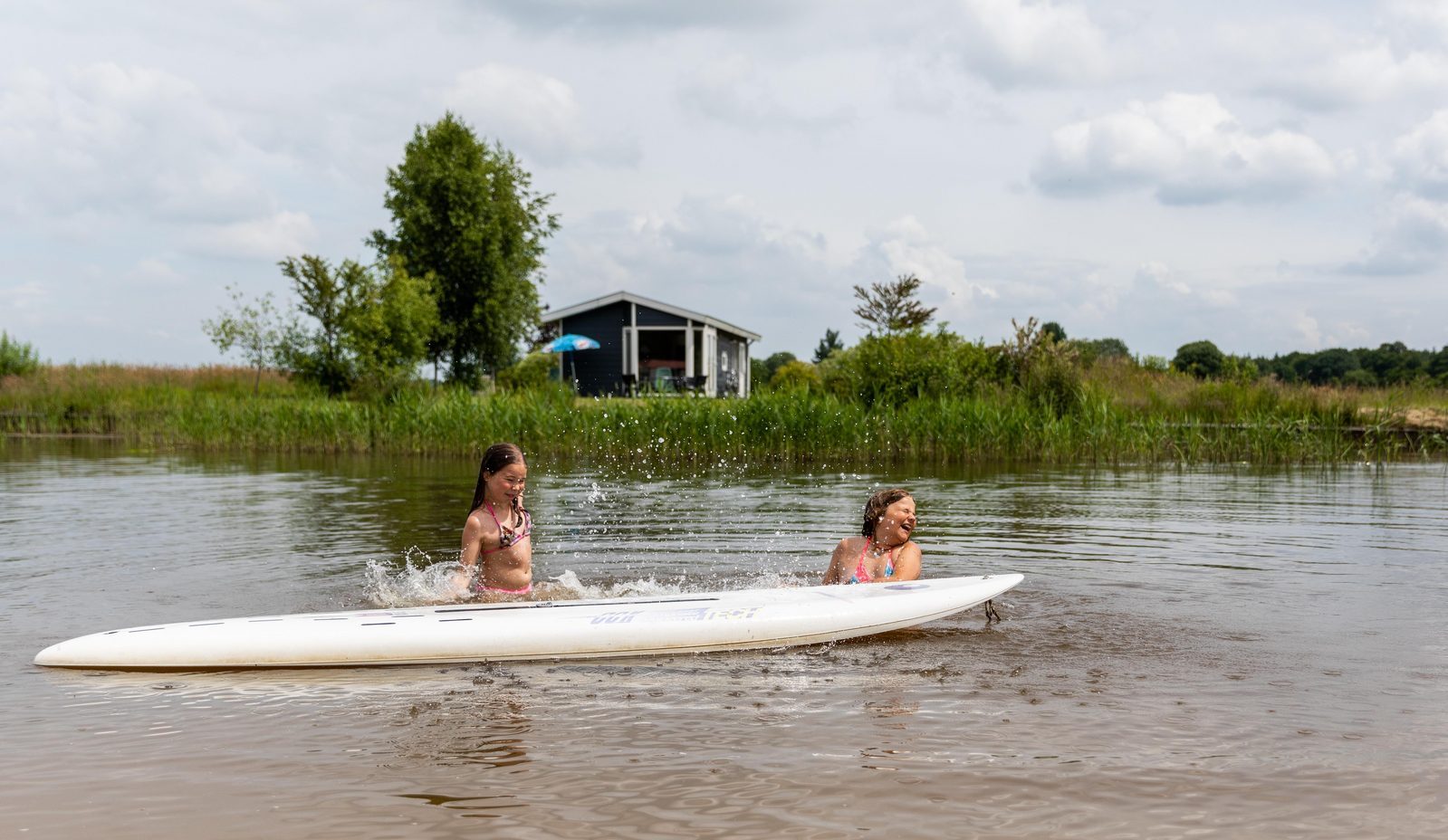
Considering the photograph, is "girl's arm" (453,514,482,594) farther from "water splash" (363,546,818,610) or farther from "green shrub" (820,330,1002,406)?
"green shrub" (820,330,1002,406)

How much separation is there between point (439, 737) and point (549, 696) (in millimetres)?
709

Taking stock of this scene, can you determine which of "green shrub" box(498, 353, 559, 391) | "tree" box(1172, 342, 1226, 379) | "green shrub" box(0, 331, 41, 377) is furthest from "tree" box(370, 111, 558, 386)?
"tree" box(1172, 342, 1226, 379)

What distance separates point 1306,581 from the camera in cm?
793

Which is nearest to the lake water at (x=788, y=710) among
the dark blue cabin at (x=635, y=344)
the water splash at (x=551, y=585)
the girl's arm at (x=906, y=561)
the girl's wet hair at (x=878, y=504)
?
the water splash at (x=551, y=585)

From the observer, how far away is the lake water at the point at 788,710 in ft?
11.8

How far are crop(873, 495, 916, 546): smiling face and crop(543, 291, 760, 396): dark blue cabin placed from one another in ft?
110

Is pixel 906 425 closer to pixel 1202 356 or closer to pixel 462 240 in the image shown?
pixel 462 240

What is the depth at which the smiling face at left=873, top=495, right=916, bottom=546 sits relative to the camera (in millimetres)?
6641

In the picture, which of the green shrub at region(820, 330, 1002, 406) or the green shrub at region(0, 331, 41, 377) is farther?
the green shrub at region(0, 331, 41, 377)

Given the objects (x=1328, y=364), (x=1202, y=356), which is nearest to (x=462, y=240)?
(x=1202, y=356)

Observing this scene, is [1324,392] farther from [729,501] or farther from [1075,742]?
[1075,742]

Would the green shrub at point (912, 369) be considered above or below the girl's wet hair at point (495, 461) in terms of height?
above

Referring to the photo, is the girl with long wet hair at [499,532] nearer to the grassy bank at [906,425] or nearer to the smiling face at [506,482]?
the smiling face at [506,482]

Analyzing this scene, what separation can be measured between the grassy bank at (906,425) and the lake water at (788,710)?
8532 millimetres
